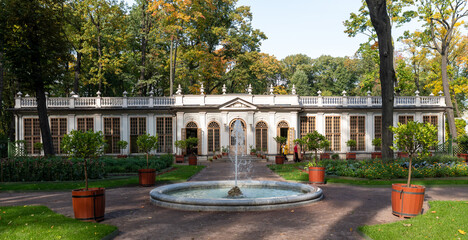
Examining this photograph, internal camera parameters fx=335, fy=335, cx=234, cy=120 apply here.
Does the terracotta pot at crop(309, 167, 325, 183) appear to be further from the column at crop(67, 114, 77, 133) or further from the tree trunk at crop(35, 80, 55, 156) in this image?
the column at crop(67, 114, 77, 133)

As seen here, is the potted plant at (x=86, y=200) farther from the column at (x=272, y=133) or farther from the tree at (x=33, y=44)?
the column at (x=272, y=133)

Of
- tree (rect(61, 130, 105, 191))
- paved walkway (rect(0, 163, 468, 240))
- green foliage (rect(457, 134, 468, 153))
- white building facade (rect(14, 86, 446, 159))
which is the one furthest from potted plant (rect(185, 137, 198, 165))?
green foliage (rect(457, 134, 468, 153))

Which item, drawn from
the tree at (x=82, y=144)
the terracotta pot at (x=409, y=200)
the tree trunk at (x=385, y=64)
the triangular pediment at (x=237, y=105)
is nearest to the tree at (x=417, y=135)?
the terracotta pot at (x=409, y=200)

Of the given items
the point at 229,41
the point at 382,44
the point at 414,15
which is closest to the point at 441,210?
the point at 382,44

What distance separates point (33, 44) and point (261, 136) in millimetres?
18407

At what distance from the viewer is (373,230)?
6.96 m

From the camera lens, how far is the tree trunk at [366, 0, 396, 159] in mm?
17672

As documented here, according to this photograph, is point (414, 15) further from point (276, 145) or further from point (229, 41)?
point (229, 41)

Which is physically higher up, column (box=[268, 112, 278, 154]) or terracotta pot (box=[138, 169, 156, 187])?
column (box=[268, 112, 278, 154])

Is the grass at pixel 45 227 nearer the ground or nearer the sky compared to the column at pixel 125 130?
nearer the ground

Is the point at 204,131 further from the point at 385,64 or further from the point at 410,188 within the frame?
the point at 410,188

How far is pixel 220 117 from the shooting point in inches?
1166

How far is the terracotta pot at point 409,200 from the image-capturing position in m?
8.19

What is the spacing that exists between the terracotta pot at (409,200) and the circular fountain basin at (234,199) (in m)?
2.64
